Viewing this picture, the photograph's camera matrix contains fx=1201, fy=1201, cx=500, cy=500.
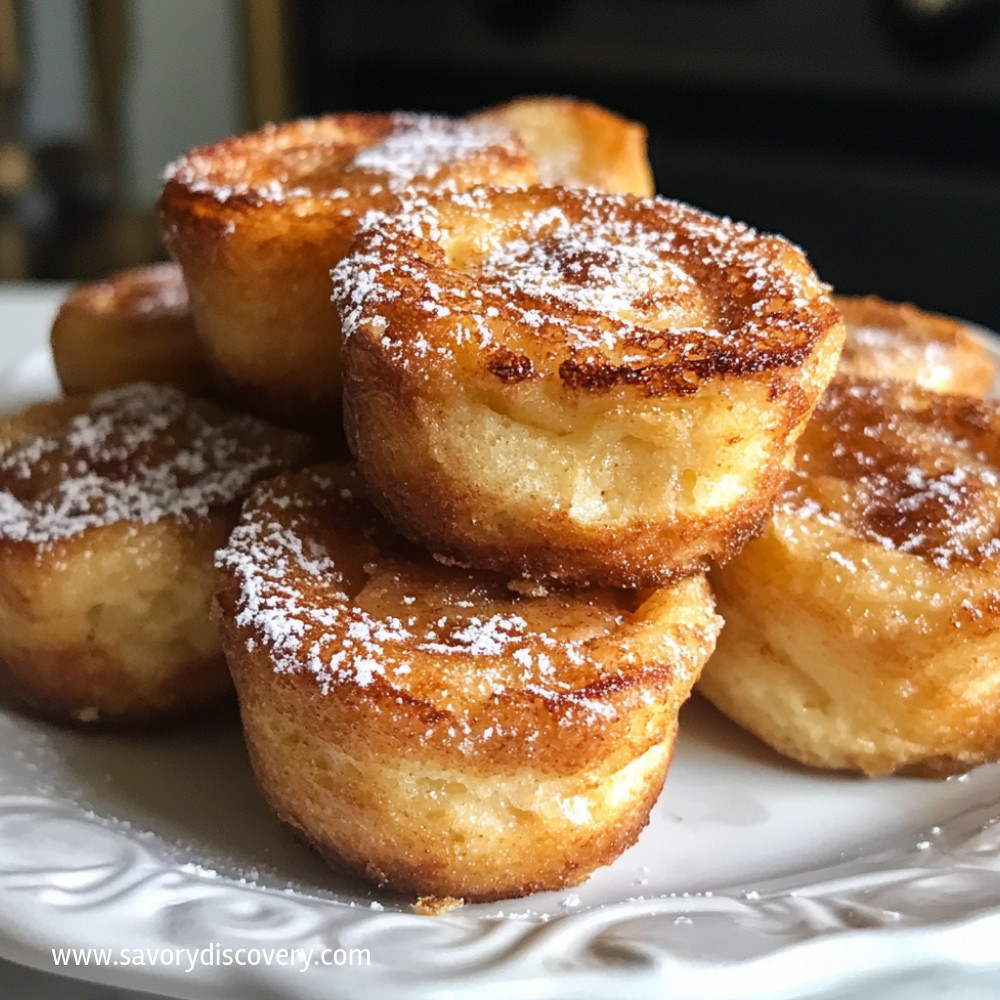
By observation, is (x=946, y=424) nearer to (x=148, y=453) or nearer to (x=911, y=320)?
(x=911, y=320)

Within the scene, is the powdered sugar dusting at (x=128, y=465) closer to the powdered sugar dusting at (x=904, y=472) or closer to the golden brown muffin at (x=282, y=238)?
the golden brown muffin at (x=282, y=238)

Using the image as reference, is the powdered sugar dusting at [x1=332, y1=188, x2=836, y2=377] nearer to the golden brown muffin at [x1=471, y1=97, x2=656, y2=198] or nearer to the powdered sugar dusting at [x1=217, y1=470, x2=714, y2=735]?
the powdered sugar dusting at [x1=217, y1=470, x2=714, y2=735]

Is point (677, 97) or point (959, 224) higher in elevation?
point (677, 97)

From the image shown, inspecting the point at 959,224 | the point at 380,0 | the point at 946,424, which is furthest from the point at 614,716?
the point at 380,0

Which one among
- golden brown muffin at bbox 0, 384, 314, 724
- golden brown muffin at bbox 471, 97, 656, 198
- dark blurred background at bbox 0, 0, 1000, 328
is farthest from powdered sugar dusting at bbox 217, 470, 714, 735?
dark blurred background at bbox 0, 0, 1000, 328

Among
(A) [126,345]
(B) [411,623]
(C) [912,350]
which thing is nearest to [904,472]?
(C) [912,350]

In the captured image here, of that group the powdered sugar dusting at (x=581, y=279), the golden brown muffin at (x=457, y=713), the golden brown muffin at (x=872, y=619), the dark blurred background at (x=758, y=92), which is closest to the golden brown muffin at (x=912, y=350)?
the golden brown muffin at (x=872, y=619)
